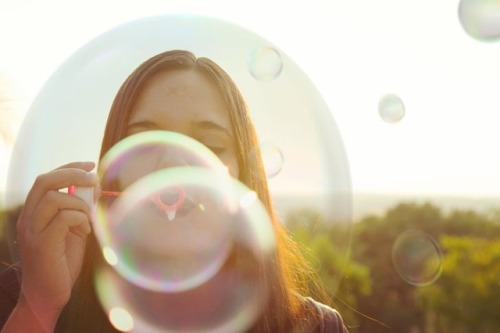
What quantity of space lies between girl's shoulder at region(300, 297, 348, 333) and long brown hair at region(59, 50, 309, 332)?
0.03 m

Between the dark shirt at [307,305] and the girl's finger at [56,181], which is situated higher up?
the girl's finger at [56,181]

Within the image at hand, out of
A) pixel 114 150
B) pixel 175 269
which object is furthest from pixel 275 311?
pixel 114 150

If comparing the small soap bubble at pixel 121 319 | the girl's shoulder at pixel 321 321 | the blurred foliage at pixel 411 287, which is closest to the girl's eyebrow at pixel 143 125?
the small soap bubble at pixel 121 319

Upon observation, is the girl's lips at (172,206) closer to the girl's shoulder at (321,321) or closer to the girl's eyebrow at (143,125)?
the girl's eyebrow at (143,125)

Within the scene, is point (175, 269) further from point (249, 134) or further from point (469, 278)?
point (469, 278)

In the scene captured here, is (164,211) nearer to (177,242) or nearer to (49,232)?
(177,242)

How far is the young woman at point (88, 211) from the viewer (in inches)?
39.3

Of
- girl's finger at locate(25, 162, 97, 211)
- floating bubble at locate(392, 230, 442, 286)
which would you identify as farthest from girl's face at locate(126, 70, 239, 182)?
floating bubble at locate(392, 230, 442, 286)

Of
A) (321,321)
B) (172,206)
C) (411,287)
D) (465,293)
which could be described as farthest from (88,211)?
(411,287)

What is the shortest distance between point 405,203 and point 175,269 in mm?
15662

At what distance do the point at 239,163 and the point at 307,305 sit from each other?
445 millimetres

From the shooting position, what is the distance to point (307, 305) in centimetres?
143

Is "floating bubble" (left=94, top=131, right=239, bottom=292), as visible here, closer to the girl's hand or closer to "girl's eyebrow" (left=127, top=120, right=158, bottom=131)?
"girl's eyebrow" (left=127, top=120, right=158, bottom=131)

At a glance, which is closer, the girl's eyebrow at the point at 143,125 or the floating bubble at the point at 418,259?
the girl's eyebrow at the point at 143,125
